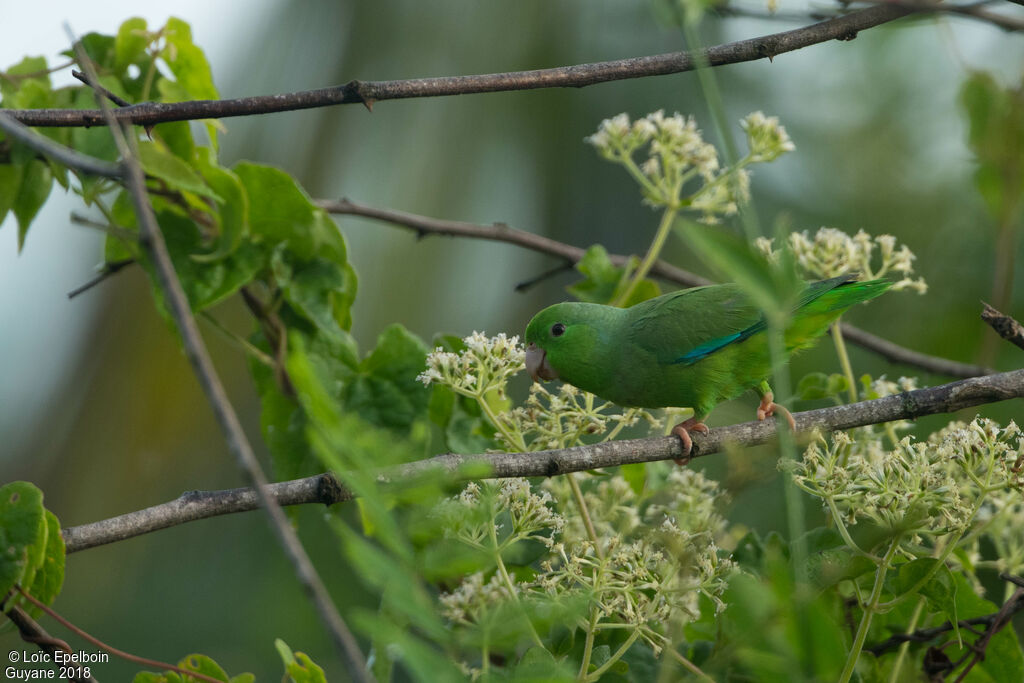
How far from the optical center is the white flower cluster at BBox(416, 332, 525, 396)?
1954mm

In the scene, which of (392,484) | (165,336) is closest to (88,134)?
(392,484)

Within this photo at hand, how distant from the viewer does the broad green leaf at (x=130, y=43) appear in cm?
246

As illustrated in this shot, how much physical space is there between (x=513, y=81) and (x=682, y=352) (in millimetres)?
1257

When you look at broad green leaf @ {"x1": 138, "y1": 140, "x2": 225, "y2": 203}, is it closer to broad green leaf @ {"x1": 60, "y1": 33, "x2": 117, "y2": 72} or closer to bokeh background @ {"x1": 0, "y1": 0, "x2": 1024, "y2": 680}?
broad green leaf @ {"x1": 60, "y1": 33, "x2": 117, "y2": 72}

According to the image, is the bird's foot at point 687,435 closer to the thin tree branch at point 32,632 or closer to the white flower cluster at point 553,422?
the white flower cluster at point 553,422

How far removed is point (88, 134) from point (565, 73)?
4.72 feet

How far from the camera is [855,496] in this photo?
5.21ft

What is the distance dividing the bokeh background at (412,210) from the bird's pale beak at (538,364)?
204cm

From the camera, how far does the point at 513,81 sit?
168 cm

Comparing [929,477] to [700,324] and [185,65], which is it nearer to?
[700,324]

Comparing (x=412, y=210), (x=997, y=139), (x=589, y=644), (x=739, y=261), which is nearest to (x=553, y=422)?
(x=589, y=644)

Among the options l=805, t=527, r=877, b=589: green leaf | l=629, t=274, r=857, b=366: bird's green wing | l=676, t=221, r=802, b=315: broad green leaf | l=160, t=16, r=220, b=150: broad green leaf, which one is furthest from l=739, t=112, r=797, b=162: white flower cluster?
l=676, t=221, r=802, b=315: broad green leaf

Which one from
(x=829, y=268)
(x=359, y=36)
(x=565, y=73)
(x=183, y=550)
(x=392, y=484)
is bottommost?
(x=183, y=550)

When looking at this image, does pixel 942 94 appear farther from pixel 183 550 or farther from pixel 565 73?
pixel 183 550
